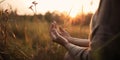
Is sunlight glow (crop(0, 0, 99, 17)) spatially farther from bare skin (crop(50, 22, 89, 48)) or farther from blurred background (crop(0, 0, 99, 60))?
bare skin (crop(50, 22, 89, 48))

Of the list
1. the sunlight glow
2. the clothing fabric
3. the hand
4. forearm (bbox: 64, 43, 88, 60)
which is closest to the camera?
the clothing fabric

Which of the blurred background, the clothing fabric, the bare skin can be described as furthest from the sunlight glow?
the clothing fabric

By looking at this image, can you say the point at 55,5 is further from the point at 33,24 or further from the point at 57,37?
the point at 57,37

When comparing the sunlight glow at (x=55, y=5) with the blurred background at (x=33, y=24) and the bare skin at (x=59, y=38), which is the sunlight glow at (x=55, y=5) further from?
→ the bare skin at (x=59, y=38)

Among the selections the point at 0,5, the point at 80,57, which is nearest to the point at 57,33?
the point at 80,57

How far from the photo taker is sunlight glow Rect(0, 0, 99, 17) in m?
2.00

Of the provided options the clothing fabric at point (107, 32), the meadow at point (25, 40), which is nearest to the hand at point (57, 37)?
the clothing fabric at point (107, 32)

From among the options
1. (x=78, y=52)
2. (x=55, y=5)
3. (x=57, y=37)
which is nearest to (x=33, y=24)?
(x=55, y=5)

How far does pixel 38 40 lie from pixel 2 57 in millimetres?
237

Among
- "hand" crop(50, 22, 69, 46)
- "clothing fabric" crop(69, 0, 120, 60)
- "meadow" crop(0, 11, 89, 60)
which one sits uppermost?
"clothing fabric" crop(69, 0, 120, 60)

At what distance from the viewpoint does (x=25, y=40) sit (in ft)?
6.90

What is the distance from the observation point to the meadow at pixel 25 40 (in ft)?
6.79

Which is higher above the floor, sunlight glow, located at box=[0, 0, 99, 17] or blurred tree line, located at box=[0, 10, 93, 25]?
sunlight glow, located at box=[0, 0, 99, 17]

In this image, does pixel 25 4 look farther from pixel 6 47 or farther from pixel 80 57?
pixel 80 57
